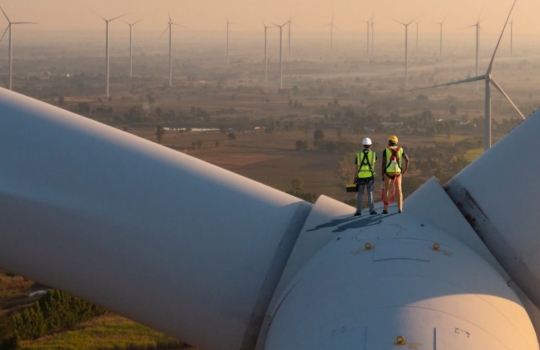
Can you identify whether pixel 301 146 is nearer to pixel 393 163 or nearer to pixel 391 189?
pixel 393 163

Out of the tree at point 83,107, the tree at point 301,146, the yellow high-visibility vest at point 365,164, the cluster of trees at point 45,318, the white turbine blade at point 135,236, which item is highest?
the tree at point 83,107

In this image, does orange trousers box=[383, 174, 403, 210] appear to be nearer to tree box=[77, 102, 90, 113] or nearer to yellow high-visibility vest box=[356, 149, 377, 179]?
yellow high-visibility vest box=[356, 149, 377, 179]

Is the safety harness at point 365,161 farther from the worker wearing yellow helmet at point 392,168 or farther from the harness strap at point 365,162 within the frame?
the worker wearing yellow helmet at point 392,168

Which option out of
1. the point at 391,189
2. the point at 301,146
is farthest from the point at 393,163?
the point at 301,146

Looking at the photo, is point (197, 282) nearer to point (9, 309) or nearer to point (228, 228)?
point (228, 228)

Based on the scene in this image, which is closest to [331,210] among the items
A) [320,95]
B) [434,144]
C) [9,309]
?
[9,309]

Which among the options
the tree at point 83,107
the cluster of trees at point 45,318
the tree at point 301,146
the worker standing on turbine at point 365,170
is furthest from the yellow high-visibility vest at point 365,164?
the tree at point 83,107

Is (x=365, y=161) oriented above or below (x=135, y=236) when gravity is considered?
above
